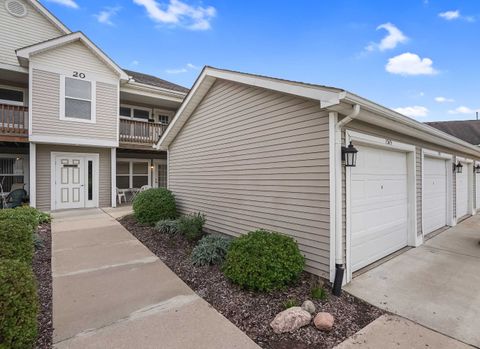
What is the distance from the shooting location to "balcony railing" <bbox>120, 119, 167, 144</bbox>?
1090cm

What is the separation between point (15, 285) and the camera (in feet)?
6.93

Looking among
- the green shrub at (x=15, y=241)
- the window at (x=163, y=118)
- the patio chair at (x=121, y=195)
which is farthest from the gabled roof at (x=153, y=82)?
the green shrub at (x=15, y=241)

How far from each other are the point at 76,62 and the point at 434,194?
42.3 ft

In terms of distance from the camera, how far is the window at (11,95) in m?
9.82

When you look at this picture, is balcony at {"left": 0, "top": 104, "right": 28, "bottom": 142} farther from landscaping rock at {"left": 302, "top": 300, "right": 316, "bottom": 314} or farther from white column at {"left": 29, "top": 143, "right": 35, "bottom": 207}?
landscaping rock at {"left": 302, "top": 300, "right": 316, "bottom": 314}

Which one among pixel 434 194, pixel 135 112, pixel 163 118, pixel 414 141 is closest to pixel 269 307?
pixel 414 141

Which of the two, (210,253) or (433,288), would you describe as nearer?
(433,288)

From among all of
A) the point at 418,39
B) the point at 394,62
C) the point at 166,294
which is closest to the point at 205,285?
the point at 166,294

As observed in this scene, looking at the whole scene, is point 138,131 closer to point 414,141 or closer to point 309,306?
point 414,141

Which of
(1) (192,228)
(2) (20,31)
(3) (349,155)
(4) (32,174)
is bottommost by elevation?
(1) (192,228)

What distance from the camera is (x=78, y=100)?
963 cm

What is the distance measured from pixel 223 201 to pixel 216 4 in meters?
7.97

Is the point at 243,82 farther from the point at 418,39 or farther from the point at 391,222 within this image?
the point at 418,39

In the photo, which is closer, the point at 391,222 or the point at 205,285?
the point at 205,285
